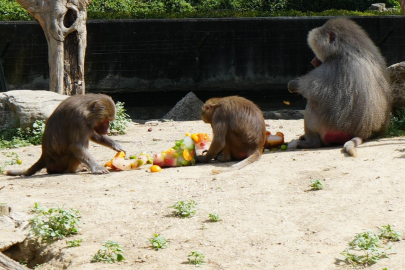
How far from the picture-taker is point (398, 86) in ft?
34.9

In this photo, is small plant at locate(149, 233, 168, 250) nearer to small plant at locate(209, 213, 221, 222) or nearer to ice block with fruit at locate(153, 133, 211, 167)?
small plant at locate(209, 213, 221, 222)

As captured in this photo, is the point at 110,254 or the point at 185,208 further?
the point at 185,208

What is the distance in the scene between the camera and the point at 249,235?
608cm

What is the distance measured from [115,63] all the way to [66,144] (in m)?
7.41

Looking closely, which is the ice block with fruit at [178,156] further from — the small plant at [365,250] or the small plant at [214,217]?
the small plant at [365,250]

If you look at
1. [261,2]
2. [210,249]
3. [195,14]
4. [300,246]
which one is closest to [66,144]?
[210,249]

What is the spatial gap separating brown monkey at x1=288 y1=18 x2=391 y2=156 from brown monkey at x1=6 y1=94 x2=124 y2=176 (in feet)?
9.95

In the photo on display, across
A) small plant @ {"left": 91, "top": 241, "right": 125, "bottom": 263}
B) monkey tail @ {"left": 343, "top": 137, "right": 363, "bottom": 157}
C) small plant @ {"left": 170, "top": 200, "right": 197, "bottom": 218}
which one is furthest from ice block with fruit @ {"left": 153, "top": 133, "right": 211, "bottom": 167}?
small plant @ {"left": 91, "top": 241, "right": 125, "bottom": 263}

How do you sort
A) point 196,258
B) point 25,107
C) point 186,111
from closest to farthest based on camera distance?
1. point 196,258
2. point 25,107
3. point 186,111

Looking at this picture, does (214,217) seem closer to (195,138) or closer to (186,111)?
(195,138)

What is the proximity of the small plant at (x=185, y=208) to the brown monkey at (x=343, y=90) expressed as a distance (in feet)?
10.8

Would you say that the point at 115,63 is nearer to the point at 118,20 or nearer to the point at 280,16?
the point at 118,20

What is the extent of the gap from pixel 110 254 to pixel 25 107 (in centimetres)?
664

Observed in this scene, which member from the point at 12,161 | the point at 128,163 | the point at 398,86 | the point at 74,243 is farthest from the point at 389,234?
the point at 12,161
